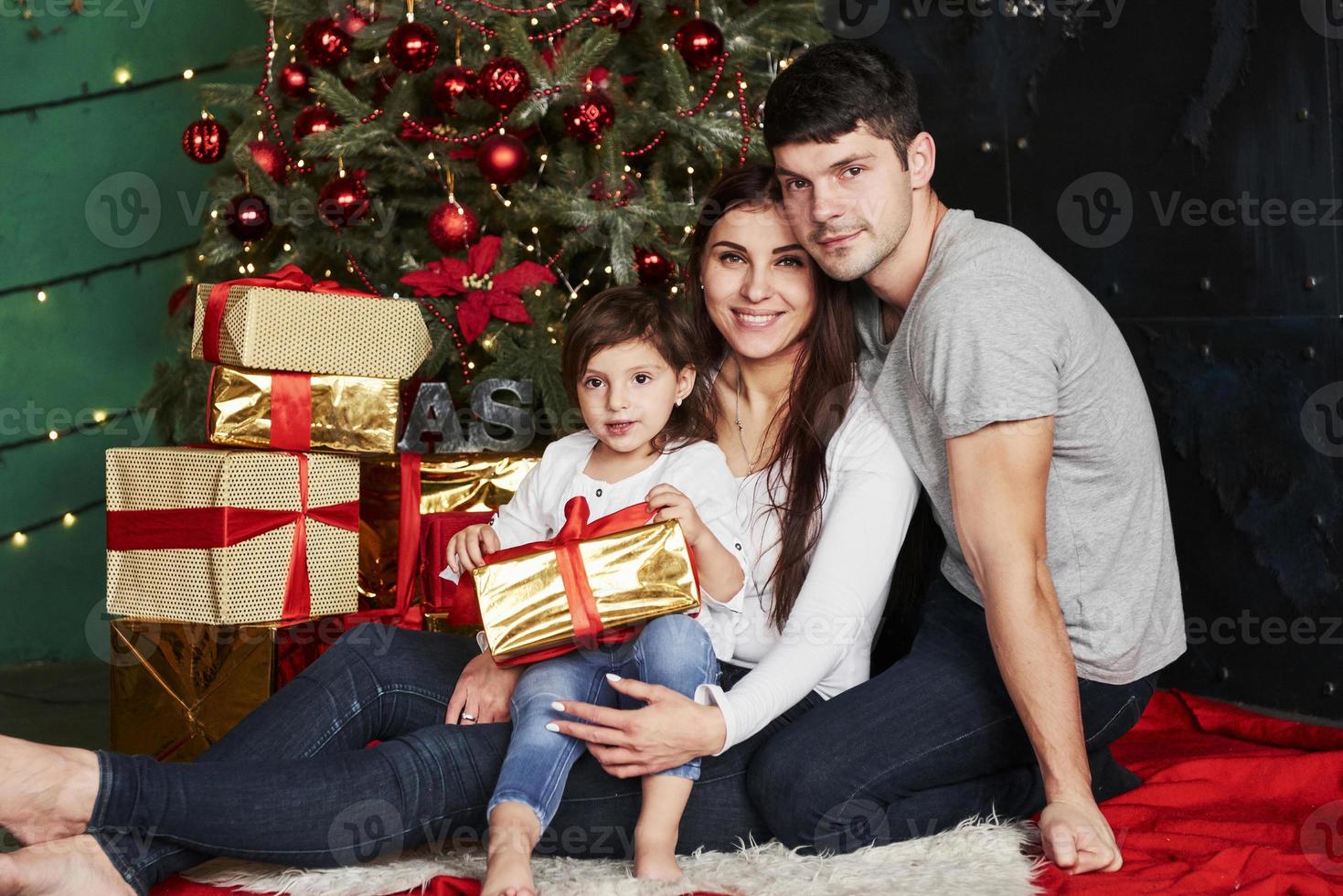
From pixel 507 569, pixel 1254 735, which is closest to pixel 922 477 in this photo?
pixel 507 569

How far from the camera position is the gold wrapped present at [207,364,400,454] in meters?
2.52

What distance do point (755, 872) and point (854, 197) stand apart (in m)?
1.00

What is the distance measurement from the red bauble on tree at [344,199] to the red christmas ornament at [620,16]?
69 centimetres

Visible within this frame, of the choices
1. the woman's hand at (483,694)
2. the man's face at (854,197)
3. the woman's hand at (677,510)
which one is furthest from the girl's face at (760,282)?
the woman's hand at (483,694)

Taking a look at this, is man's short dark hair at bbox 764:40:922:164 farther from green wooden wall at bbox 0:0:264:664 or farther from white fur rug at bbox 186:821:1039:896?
green wooden wall at bbox 0:0:264:664

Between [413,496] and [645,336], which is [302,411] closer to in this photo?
[413,496]

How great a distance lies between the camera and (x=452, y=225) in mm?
3000

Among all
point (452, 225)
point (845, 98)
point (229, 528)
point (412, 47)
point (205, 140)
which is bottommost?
point (229, 528)

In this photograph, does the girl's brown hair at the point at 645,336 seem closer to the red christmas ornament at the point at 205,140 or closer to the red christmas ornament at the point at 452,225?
the red christmas ornament at the point at 452,225

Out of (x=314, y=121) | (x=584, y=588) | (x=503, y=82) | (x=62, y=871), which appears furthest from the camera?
(x=314, y=121)

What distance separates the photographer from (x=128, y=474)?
8.55 feet

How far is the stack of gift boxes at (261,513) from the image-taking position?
2494 mm

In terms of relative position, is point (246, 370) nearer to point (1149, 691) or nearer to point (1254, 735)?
point (1149, 691)

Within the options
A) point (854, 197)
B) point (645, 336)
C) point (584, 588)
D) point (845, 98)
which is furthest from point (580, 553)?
point (845, 98)
